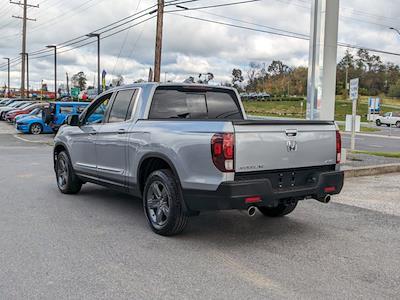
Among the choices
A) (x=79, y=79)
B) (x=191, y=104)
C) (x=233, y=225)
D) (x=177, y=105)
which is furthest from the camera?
(x=79, y=79)

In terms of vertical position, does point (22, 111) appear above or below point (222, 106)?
below

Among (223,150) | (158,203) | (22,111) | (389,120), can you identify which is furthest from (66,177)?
(389,120)

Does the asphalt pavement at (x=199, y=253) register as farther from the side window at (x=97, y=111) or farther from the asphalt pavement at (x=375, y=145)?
the asphalt pavement at (x=375, y=145)

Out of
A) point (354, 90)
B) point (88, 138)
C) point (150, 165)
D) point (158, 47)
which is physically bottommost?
point (150, 165)

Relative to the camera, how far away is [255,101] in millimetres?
98312

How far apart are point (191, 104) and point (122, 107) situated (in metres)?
1.04

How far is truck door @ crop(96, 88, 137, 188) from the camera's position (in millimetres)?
6316

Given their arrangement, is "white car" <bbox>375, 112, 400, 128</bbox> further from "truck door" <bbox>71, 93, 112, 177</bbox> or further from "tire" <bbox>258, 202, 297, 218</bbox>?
"truck door" <bbox>71, 93, 112, 177</bbox>

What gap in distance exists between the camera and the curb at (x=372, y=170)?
10422 mm

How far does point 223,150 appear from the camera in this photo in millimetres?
4707

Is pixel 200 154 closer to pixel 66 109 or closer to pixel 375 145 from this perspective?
pixel 66 109

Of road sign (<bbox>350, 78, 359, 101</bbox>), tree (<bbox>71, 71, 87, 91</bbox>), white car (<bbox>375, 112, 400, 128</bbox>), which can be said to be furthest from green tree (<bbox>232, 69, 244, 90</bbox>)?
road sign (<bbox>350, 78, 359, 101</bbox>)

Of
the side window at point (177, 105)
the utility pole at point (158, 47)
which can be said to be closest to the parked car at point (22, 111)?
the utility pole at point (158, 47)

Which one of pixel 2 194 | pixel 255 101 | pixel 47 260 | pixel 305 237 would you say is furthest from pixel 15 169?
pixel 255 101
